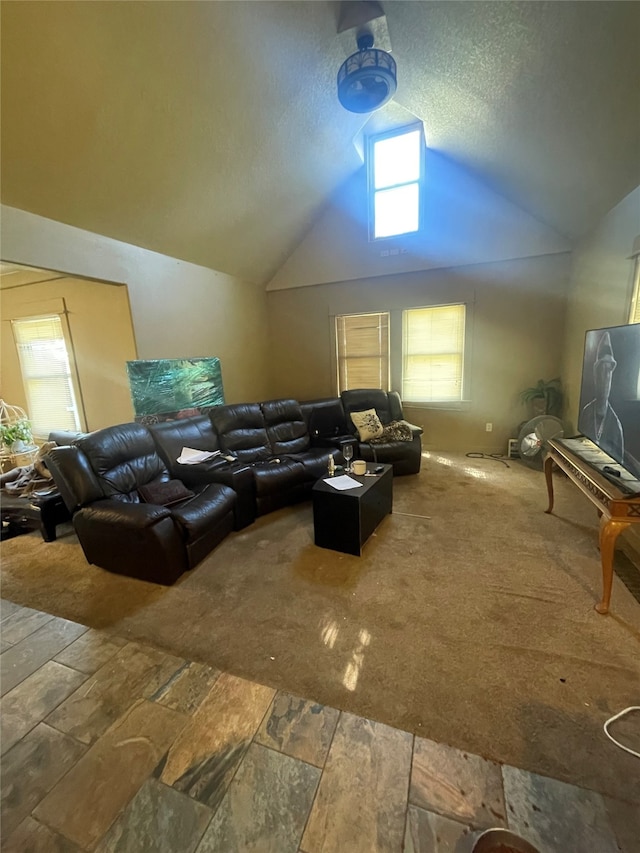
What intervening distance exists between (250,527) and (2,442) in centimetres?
337

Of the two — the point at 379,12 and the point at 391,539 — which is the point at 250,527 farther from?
the point at 379,12

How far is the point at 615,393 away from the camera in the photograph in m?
2.21

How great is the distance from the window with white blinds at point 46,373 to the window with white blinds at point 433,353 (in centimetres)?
443

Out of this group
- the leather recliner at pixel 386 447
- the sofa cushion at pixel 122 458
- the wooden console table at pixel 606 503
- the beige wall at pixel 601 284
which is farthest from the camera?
the leather recliner at pixel 386 447

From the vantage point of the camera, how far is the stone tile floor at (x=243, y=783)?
41.3 inches

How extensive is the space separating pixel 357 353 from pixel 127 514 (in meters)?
3.92

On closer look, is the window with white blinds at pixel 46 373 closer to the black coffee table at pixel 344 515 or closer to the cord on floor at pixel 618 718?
the black coffee table at pixel 344 515

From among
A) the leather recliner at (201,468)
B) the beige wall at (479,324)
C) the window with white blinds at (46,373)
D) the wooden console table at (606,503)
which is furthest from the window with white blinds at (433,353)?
the window with white blinds at (46,373)

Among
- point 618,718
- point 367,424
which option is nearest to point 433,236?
point 367,424

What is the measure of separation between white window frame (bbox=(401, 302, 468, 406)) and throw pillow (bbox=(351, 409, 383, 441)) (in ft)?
3.39

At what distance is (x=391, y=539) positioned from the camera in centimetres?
267

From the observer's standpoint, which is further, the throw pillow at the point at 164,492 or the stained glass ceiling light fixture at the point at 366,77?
the throw pillow at the point at 164,492

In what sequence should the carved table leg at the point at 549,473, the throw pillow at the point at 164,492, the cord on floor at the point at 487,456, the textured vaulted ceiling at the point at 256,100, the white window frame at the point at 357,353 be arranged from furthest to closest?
1. the white window frame at the point at 357,353
2. the cord on floor at the point at 487,456
3. the carved table leg at the point at 549,473
4. the throw pillow at the point at 164,492
5. the textured vaulted ceiling at the point at 256,100

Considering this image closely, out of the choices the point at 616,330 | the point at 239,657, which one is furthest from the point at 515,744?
the point at 616,330
